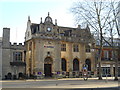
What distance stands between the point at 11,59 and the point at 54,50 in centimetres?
1048

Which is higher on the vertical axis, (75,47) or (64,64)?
(75,47)

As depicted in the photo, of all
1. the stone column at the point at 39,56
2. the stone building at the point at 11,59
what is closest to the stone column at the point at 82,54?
the stone column at the point at 39,56

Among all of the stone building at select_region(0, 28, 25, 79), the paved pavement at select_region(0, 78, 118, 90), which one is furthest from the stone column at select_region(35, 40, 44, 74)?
the paved pavement at select_region(0, 78, 118, 90)

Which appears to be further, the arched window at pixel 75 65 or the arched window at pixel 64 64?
the arched window at pixel 75 65

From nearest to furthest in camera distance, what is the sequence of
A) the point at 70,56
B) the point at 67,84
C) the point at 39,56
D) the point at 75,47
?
the point at 67,84
the point at 39,56
the point at 70,56
the point at 75,47

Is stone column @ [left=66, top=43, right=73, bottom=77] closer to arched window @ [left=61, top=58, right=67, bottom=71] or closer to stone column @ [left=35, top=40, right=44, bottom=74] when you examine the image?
arched window @ [left=61, top=58, right=67, bottom=71]

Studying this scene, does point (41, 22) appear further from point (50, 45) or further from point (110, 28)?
point (110, 28)

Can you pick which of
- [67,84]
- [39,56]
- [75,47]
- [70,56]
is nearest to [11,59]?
[39,56]

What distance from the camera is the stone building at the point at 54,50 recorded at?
162ft

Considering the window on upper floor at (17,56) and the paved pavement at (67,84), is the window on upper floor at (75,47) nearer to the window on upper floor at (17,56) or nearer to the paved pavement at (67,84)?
the window on upper floor at (17,56)

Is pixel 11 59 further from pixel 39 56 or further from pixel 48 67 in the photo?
pixel 48 67

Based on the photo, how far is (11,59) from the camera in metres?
50.8

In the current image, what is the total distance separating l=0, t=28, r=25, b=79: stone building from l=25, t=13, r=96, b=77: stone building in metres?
1.75

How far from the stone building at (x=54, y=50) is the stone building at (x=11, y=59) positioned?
5.73ft
